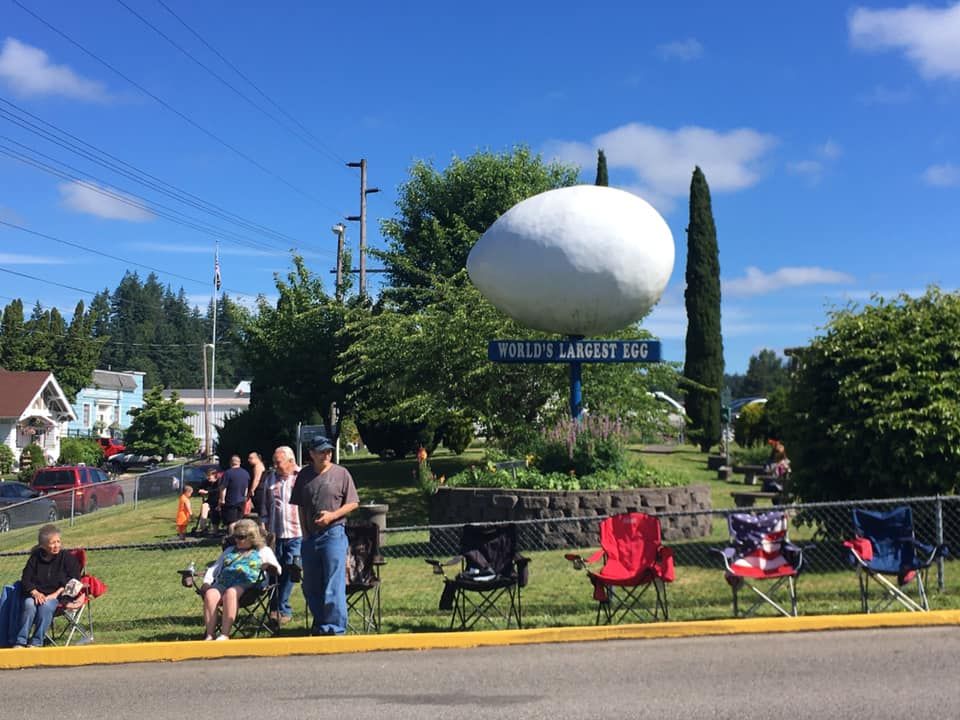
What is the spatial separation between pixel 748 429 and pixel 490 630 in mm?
24637

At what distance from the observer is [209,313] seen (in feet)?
578

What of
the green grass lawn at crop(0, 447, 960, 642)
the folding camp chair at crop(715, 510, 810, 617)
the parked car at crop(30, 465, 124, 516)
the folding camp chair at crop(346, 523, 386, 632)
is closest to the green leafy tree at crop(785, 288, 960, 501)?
the green grass lawn at crop(0, 447, 960, 642)

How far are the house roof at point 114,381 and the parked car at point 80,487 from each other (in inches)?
1829

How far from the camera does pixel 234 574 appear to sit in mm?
8250

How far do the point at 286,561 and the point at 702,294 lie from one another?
31.1 meters

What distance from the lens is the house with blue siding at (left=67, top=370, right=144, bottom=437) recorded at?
67875 millimetres

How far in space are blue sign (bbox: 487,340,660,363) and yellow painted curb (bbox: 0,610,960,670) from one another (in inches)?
314

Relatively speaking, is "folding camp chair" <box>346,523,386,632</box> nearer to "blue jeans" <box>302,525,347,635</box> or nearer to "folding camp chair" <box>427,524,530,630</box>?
"blue jeans" <box>302,525,347,635</box>

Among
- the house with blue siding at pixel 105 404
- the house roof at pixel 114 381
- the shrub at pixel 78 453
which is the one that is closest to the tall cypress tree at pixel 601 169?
the shrub at pixel 78 453

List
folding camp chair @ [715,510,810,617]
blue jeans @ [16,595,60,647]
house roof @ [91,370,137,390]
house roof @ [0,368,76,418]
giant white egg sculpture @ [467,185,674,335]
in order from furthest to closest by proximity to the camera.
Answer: house roof @ [91,370,137,390], house roof @ [0,368,76,418], giant white egg sculpture @ [467,185,674,335], folding camp chair @ [715,510,810,617], blue jeans @ [16,595,60,647]

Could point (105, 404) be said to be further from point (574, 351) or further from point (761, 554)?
point (761, 554)

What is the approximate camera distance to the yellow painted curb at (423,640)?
25.9 ft

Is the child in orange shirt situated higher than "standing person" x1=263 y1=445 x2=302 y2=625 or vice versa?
"standing person" x1=263 y1=445 x2=302 y2=625

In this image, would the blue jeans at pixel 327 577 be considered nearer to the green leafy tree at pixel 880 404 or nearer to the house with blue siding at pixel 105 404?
the green leafy tree at pixel 880 404
